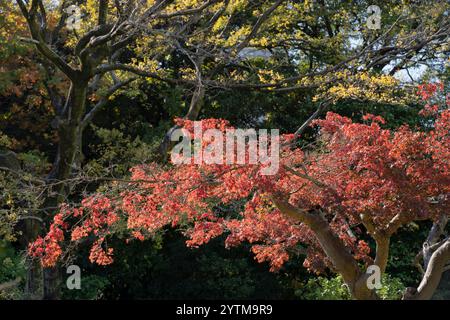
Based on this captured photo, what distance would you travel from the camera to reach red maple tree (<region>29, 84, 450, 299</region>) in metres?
6.35

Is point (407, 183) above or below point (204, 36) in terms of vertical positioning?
below

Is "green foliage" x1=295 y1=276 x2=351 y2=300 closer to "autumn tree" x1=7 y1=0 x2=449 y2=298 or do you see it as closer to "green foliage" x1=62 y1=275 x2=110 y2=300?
"autumn tree" x1=7 y1=0 x2=449 y2=298

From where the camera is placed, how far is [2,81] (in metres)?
10.0

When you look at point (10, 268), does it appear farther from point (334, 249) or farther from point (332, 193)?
point (332, 193)

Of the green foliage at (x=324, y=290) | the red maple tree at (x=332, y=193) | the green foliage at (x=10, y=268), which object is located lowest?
the green foliage at (x=324, y=290)

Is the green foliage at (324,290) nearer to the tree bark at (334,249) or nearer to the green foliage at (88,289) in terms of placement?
the green foliage at (88,289)

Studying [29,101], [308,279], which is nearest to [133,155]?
[29,101]

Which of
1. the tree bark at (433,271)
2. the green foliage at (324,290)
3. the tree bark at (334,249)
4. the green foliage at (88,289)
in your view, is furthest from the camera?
the green foliage at (88,289)

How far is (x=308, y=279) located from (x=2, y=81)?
5.76 metres

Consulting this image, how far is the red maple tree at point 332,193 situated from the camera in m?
6.35

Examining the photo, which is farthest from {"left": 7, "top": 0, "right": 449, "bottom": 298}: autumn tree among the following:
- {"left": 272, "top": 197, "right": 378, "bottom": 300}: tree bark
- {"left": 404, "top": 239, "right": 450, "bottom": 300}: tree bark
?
{"left": 404, "top": 239, "right": 450, "bottom": 300}: tree bark

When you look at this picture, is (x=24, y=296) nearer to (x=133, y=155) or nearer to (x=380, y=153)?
(x=133, y=155)

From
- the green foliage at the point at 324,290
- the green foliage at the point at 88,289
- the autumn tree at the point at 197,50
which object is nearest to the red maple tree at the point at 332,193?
the autumn tree at the point at 197,50
